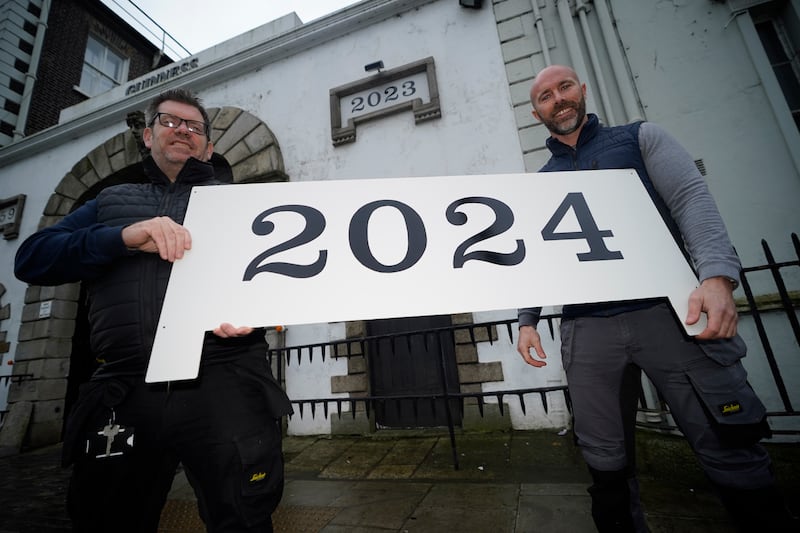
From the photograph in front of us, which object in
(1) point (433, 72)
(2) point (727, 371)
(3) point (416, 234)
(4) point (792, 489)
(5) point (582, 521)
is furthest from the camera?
(1) point (433, 72)

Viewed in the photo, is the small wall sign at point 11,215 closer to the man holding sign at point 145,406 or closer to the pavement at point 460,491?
→ the pavement at point 460,491

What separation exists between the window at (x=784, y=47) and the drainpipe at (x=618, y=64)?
1427mm

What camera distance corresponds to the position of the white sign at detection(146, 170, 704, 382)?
1034mm

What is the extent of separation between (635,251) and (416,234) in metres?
0.78

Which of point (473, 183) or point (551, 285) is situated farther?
point (473, 183)

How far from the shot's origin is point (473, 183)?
1.31m

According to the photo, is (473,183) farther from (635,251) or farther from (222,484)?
(222,484)

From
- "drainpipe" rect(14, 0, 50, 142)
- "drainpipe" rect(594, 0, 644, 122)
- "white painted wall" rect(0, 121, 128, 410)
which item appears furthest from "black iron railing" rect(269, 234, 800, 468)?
"drainpipe" rect(14, 0, 50, 142)

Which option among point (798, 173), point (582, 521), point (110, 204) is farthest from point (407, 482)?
point (798, 173)

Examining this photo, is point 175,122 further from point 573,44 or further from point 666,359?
point 573,44

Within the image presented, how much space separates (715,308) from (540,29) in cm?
470

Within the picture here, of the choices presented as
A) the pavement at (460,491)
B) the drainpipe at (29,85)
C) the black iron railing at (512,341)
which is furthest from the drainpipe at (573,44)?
the drainpipe at (29,85)

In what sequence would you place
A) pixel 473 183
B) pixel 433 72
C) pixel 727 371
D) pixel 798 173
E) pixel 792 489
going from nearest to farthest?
pixel 727 371 < pixel 473 183 < pixel 792 489 < pixel 798 173 < pixel 433 72

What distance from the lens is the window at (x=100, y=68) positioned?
364 inches
